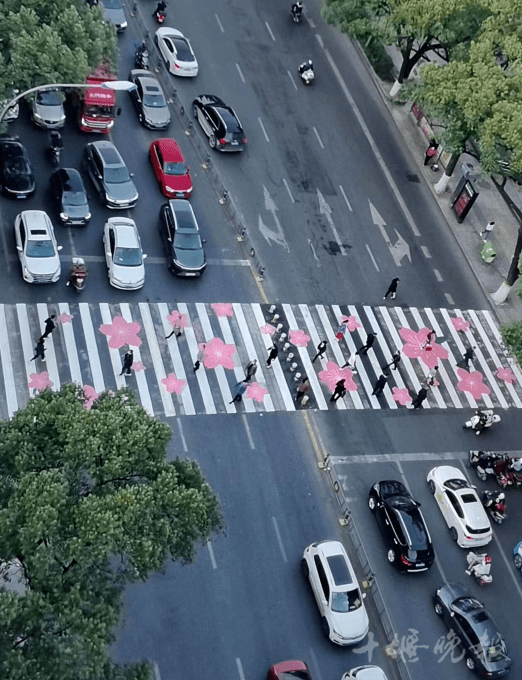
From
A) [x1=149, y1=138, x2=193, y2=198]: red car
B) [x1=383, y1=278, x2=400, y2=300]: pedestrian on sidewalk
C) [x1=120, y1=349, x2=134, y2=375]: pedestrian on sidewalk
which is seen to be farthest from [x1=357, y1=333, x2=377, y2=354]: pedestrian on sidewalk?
[x1=149, y1=138, x2=193, y2=198]: red car

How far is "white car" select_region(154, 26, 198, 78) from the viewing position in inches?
2150

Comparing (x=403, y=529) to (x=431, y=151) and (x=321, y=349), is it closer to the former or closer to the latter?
(x=321, y=349)

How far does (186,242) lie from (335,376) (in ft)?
32.0

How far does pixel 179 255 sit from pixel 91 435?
66.3 ft

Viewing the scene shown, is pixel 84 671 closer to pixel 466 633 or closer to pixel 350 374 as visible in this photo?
pixel 466 633

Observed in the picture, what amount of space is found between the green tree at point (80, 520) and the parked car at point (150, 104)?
1124 inches

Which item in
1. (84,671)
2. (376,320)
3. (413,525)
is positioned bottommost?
(84,671)

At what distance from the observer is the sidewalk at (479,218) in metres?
49.0

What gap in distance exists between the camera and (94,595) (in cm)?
2280

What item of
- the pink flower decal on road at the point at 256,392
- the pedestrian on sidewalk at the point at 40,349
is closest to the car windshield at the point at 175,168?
the pedestrian on sidewalk at the point at 40,349

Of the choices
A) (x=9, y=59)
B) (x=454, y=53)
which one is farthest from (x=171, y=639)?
(x=454, y=53)

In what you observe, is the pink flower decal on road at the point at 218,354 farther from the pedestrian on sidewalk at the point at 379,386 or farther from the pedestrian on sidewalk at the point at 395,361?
the pedestrian on sidewalk at the point at 395,361

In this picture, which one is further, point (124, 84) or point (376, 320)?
point (376, 320)

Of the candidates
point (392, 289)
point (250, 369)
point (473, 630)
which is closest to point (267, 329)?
point (250, 369)
